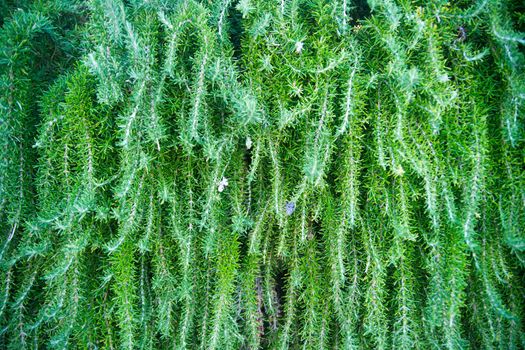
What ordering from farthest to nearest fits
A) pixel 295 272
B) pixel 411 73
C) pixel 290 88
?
pixel 295 272 → pixel 290 88 → pixel 411 73

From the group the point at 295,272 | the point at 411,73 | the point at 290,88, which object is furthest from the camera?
the point at 295,272

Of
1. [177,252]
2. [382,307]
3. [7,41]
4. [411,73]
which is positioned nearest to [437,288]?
[382,307]

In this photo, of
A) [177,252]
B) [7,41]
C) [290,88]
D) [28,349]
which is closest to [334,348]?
[177,252]

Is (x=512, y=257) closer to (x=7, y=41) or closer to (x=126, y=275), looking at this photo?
(x=126, y=275)

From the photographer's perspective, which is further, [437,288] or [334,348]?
[334,348]

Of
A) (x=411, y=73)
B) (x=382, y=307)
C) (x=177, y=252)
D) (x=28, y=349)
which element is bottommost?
(x=28, y=349)

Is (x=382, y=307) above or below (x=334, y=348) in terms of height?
above

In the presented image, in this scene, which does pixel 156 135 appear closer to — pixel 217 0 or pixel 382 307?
pixel 217 0
